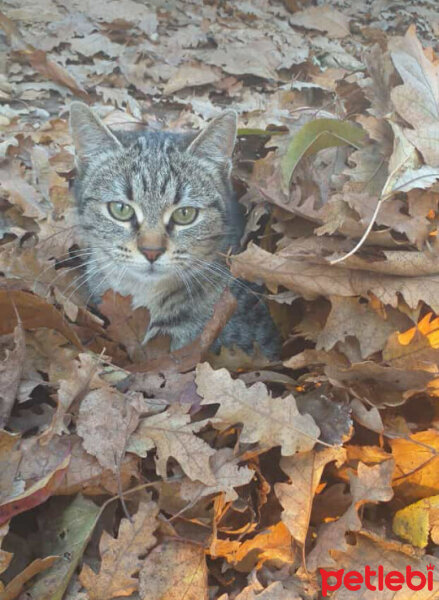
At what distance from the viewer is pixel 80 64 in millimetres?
5766

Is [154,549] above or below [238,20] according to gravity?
below

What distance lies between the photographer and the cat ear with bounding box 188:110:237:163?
3.04 m

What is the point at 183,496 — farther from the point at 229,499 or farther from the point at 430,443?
the point at 430,443

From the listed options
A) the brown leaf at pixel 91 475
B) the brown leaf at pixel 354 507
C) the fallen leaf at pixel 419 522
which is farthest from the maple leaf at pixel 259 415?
the fallen leaf at pixel 419 522

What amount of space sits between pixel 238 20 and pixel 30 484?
6605 millimetres

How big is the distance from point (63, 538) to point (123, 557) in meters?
0.23

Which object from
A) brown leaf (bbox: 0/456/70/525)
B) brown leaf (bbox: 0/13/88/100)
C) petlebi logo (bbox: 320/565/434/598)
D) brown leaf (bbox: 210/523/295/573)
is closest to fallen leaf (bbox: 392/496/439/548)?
petlebi logo (bbox: 320/565/434/598)

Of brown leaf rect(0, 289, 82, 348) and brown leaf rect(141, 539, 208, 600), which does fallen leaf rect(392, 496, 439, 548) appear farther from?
brown leaf rect(0, 289, 82, 348)

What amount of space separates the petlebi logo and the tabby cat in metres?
1.17

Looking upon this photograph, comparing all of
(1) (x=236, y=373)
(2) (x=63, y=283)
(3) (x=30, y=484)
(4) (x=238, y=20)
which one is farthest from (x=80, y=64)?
(3) (x=30, y=484)

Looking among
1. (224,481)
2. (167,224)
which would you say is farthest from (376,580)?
(167,224)

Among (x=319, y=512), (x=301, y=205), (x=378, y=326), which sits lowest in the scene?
(x=319, y=512)

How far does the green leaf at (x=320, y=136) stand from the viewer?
9.12ft

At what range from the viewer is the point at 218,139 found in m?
3.11
